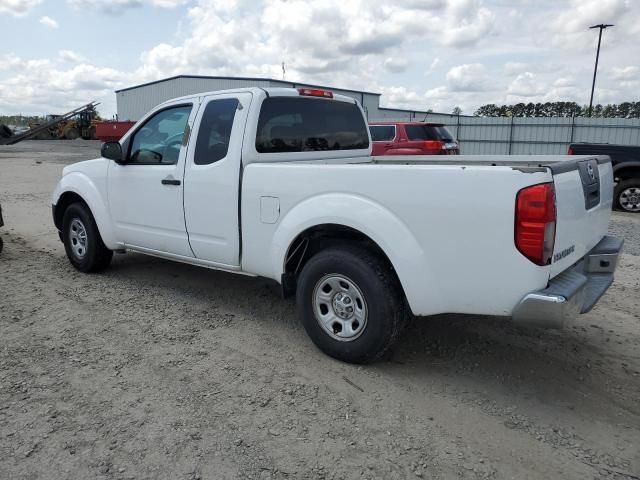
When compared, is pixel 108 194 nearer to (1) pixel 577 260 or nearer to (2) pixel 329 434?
(2) pixel 329 434

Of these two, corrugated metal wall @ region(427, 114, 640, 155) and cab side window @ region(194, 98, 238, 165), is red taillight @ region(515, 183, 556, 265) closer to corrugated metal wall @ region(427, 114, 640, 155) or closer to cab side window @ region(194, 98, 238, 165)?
cab side window @ region(194, 98, 238, 165)

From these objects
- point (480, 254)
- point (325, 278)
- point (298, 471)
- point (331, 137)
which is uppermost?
point (331, 137)

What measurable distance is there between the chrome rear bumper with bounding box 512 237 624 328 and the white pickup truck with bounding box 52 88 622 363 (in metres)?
0.01

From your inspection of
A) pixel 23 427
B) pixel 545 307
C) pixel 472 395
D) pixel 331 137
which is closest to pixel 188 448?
pixel 23 427

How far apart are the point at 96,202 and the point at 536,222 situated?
14.3 ft

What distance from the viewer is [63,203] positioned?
6035 millimetres

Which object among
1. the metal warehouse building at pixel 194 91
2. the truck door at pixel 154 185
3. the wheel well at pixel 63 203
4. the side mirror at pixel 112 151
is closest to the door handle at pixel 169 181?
the truck door at pixel 154 185

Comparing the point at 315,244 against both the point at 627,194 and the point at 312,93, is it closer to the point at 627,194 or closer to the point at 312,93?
the point at 312,93

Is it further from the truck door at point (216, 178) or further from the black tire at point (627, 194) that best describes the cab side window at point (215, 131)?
the black tire at point (627, 194)

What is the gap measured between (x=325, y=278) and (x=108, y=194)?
2.83m

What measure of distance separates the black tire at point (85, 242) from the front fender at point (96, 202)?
0.44 feet

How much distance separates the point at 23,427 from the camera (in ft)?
9.62

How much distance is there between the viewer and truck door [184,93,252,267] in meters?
4.20

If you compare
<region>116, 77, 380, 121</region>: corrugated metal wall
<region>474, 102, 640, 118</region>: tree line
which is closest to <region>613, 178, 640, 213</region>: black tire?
<region>116, 77, 380, 121</region>: corrugated metal wall
